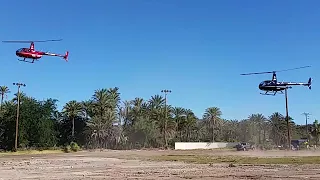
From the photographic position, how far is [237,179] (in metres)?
24.3

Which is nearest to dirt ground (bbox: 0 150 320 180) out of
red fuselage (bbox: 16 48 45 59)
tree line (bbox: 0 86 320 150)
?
red fuselage (bbox: 16 48 45 59)

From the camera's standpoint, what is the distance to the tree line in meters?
103

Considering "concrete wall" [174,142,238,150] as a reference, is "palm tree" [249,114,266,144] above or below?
above

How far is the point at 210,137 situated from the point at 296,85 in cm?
8580

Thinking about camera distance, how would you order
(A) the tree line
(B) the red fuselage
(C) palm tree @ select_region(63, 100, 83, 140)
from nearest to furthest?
(B) the red fuselage → (A) the tree line → (C) palm tree @ select_region(63, 100, 83, 140)

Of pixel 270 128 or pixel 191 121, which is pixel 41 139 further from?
pixel 270 128

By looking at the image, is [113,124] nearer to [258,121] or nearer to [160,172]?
[258,121]

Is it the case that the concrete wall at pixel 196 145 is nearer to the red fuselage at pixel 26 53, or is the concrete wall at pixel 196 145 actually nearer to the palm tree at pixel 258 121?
the palm tree at pixel 258 121

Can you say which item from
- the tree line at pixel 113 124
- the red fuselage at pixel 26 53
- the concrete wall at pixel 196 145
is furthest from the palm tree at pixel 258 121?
the red fuselage at pixel 26 53

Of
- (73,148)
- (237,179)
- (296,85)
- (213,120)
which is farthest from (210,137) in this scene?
(237,179)

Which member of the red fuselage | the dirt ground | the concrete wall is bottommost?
the concrete wall

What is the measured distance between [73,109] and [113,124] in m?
12.1

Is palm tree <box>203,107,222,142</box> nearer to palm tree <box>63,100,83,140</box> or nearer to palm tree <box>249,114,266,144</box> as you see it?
palm tree <box>249,114,266,144</box>

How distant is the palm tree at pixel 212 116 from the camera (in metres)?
143
